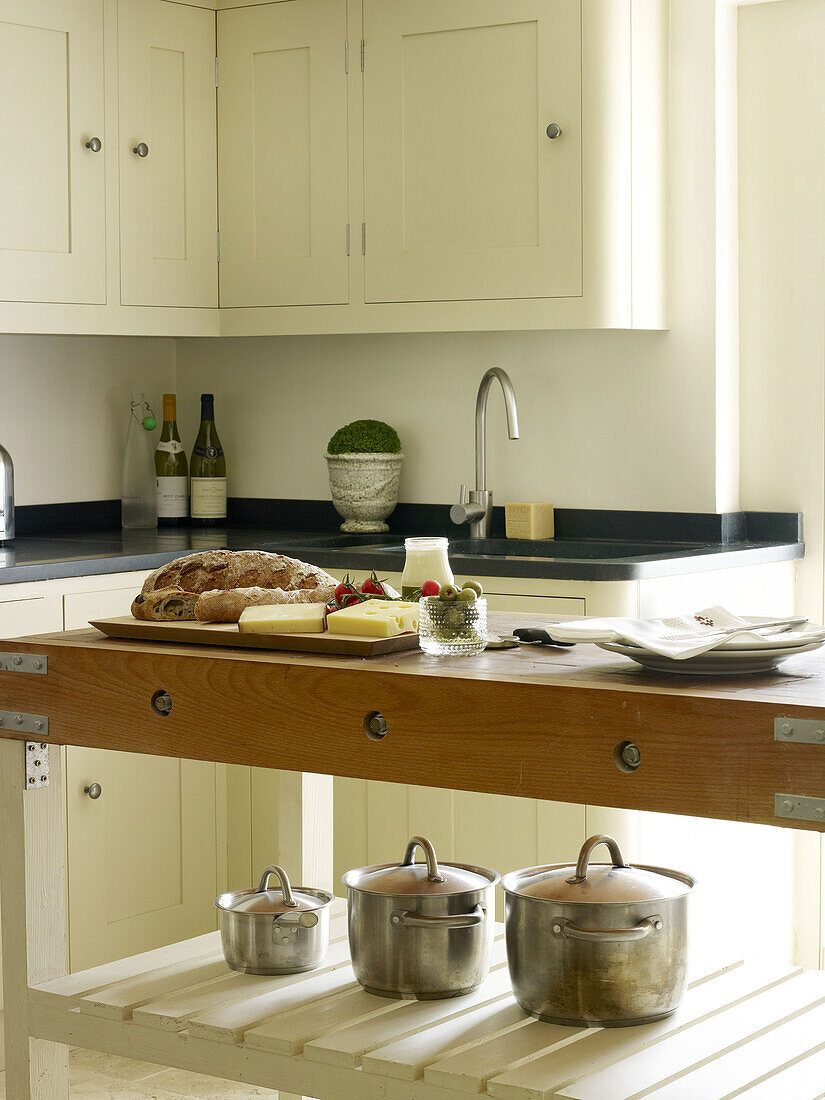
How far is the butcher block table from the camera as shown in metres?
1.58

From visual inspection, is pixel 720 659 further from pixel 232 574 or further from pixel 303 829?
pixel 303 829

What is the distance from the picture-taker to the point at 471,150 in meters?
3.51

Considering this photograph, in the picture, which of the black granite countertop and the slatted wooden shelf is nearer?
the slatted wooden shelf

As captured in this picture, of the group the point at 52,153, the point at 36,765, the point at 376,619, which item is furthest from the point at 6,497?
the point at 376,619

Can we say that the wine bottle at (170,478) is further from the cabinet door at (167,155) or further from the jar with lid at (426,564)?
the jar with lid at (426,564)

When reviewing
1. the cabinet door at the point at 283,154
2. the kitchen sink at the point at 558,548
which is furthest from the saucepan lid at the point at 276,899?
the cabinet door at the point at 283,154

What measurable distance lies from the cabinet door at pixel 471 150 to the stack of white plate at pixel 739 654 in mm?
1809

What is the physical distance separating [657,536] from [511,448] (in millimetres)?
438

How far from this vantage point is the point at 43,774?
215 cm

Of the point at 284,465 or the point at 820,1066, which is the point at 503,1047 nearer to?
the point at 820,1066

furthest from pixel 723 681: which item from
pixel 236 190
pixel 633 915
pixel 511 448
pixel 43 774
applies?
pixel 236 190

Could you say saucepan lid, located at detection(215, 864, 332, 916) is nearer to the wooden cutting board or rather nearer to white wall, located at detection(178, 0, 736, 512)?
the wooden cutting board

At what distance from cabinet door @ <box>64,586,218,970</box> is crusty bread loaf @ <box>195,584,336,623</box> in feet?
3.81

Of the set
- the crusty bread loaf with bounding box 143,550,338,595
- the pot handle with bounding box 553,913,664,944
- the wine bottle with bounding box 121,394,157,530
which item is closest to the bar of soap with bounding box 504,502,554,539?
the wine bottle with bounding box 121,394,157,530
